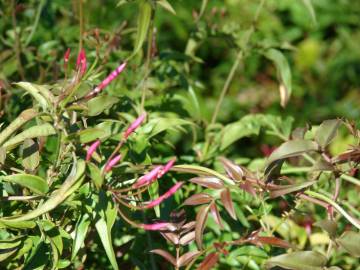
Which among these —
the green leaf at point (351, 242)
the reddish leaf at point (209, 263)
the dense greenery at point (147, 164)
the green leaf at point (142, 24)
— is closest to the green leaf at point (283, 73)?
the dense greenery at point (147, 164)

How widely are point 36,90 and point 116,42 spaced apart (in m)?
0.75

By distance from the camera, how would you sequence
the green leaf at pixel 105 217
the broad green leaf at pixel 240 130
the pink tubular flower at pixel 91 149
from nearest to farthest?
the pink tubular flower at pixel 91 149 → the green leaf at pixel 105 217 → the broad green leaf at pixel 240 130

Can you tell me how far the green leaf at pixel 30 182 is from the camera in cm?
121

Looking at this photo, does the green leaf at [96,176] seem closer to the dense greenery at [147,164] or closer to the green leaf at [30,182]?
the dense greenery at [147,164]

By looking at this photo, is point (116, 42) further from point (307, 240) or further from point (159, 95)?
point (307, 240)

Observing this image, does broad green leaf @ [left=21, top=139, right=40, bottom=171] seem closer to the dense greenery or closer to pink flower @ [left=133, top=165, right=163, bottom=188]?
the dense greenery

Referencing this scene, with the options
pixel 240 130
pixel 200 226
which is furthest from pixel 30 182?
pixel 240 130

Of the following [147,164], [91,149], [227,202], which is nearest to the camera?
[91,149]

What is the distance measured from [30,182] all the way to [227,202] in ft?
1.11

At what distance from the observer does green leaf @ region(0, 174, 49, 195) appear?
47.7 inches

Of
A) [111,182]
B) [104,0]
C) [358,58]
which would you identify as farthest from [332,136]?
[358,58]

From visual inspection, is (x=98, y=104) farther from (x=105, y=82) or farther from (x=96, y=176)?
(x=96, y=176)

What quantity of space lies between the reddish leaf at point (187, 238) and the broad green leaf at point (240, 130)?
1.66 feet

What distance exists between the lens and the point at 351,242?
4.25ft
